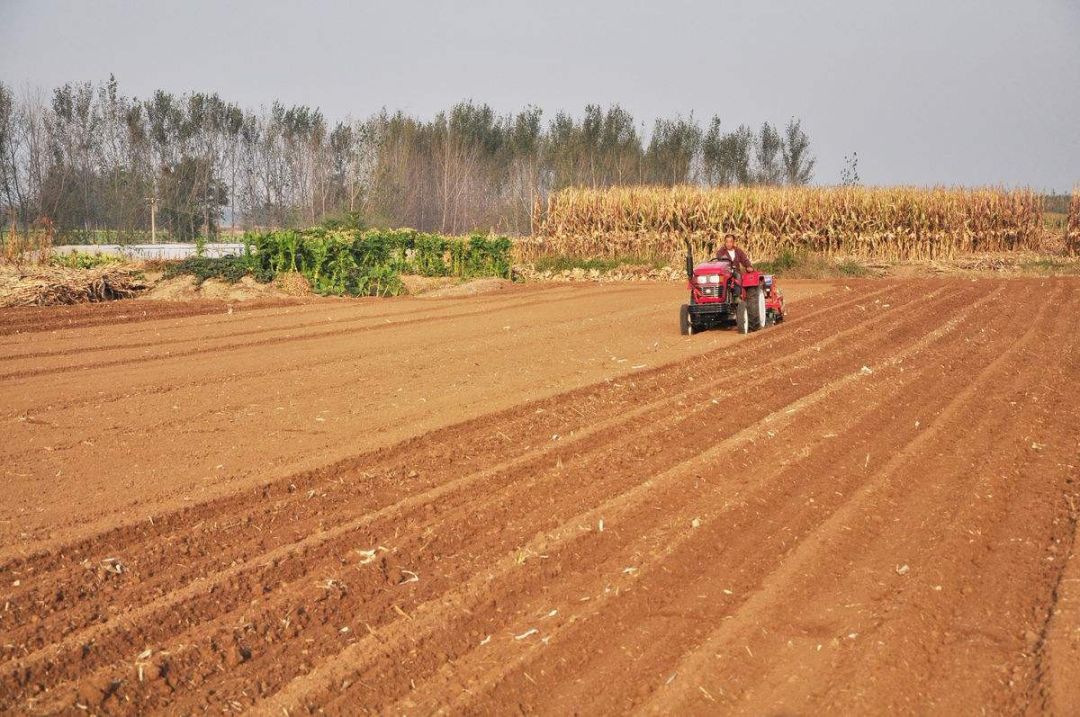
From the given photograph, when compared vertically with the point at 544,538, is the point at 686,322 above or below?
above

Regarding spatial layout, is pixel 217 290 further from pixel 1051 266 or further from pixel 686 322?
pixel 1051 266

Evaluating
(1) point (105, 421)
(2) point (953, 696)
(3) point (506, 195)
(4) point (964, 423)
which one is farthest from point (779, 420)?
(3) point (506, 195)

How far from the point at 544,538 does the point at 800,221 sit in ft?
98.6

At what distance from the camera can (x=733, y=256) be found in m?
15.0

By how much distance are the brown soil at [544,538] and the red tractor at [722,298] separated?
2.48 metres

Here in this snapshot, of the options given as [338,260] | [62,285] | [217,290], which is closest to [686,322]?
[338,260]

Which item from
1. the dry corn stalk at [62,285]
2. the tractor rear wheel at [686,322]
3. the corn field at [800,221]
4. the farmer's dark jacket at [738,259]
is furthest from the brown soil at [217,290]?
the corn field at [800,221]

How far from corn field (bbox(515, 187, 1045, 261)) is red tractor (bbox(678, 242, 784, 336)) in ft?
59.7

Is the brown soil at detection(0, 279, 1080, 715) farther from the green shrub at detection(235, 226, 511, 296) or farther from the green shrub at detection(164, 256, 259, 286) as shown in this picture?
the green shrub at detection(235, 226, 511, 296)

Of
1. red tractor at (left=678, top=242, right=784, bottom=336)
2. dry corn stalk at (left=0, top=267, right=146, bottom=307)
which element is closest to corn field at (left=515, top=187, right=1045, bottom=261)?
dry corn stalk at (left=0, top=267, right=146, bottom=307)

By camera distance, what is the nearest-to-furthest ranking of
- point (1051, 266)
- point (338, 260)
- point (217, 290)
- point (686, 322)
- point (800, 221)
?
point (686, 322) → point (217, 290) → point (338, 260) → point (1051, 266) → point (800, 221)

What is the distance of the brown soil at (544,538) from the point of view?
4.45 meters

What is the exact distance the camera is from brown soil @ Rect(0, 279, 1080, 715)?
4.45 metres

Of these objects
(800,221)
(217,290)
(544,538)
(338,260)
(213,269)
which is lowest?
(544,538)
